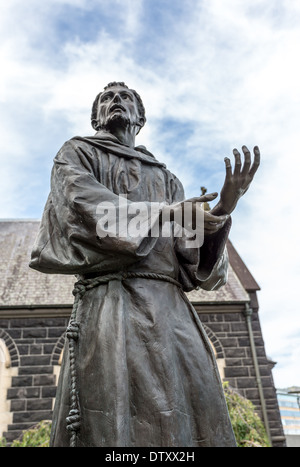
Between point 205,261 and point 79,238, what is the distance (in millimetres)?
844

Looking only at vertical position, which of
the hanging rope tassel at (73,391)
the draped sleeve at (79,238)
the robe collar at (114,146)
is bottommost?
the hanging rope tassel at (73,391)

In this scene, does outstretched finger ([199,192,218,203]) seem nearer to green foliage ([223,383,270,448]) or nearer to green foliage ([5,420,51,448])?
green foliage ([223,383,270,448])

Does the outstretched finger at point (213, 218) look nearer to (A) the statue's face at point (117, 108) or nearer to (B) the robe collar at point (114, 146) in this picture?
(B) the robe collar at point (114, 146)

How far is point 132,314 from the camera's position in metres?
2.46

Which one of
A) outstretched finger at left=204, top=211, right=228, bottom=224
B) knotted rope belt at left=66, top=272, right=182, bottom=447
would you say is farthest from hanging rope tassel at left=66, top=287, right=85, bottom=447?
outstretched finger at left=204, top=211, right=228, bottom=224

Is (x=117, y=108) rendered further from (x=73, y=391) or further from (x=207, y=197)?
(x=73, y=391)

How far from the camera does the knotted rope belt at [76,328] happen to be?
2250 millimetres

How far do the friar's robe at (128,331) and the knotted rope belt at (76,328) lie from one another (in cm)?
2

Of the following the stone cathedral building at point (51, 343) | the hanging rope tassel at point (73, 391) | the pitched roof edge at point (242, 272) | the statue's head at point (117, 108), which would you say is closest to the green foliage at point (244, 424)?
the stone cathedral building at point (51, 343)

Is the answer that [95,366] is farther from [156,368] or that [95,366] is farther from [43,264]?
[43,264]

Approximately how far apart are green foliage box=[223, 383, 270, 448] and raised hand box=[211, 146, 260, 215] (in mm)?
8392

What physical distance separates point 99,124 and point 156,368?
1.75 metres

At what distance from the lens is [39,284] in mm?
14320

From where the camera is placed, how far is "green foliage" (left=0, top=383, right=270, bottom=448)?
1056cm
